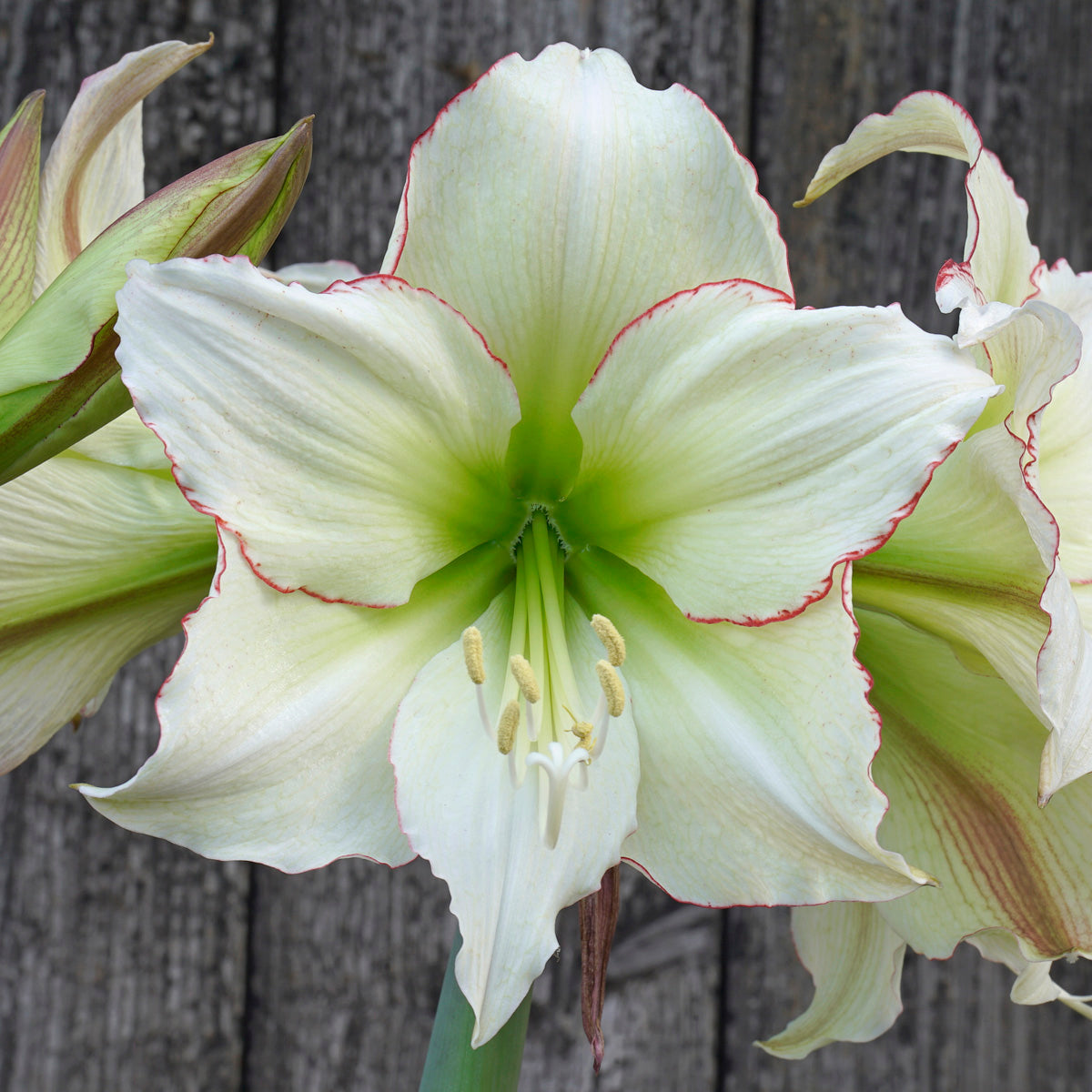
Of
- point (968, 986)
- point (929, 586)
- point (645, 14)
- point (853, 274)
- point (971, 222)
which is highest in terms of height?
point (645, 14)

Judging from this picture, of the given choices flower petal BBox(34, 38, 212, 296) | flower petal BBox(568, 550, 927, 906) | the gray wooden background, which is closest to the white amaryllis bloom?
flower petal BBox(568, 550, 927, 906)

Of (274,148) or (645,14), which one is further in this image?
(645,14)

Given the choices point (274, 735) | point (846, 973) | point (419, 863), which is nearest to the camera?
point (274, 735)

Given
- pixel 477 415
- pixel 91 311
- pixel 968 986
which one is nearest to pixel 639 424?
pixel 477 415

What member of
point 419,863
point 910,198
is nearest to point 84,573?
point 419,863

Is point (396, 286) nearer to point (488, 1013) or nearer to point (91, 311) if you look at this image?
point (91, 311)

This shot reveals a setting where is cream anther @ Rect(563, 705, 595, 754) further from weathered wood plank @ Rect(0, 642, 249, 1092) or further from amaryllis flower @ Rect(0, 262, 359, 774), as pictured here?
weathered wood plank @ Rect(0, 642, 249, 1092)

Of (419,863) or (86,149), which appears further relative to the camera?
(419,863)

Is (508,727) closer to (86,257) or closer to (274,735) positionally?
(274,735)
